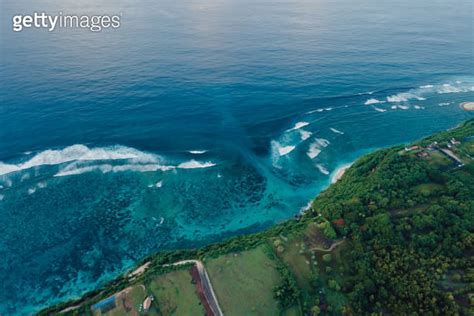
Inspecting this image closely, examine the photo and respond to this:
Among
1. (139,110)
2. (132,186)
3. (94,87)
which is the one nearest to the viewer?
(132,186)

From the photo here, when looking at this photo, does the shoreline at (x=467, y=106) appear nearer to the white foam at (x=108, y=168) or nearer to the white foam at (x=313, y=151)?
the white foam at (x=313, y=151)

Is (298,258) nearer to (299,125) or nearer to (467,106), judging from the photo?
(299,125)

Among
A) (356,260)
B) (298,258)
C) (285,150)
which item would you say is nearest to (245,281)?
(298,258)

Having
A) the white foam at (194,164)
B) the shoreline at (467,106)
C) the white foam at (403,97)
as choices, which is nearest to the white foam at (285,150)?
the white foam at (194,164)

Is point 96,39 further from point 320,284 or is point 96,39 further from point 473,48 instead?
point 473,48

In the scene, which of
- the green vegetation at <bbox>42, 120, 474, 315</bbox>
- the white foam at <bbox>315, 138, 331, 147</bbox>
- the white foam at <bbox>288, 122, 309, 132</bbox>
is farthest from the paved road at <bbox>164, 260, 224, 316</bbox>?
the white foam at <bbox>288, 122, 309, 132</bbox>

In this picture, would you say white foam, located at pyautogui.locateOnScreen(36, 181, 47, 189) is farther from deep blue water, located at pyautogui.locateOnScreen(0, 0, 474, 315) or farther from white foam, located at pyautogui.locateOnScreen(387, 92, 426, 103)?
white foam, located at pyautogui.locateOnScreen(387, 92, 426, 103)

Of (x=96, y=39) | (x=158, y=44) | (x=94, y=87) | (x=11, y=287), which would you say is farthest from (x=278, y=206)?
(x=96, y=39)
